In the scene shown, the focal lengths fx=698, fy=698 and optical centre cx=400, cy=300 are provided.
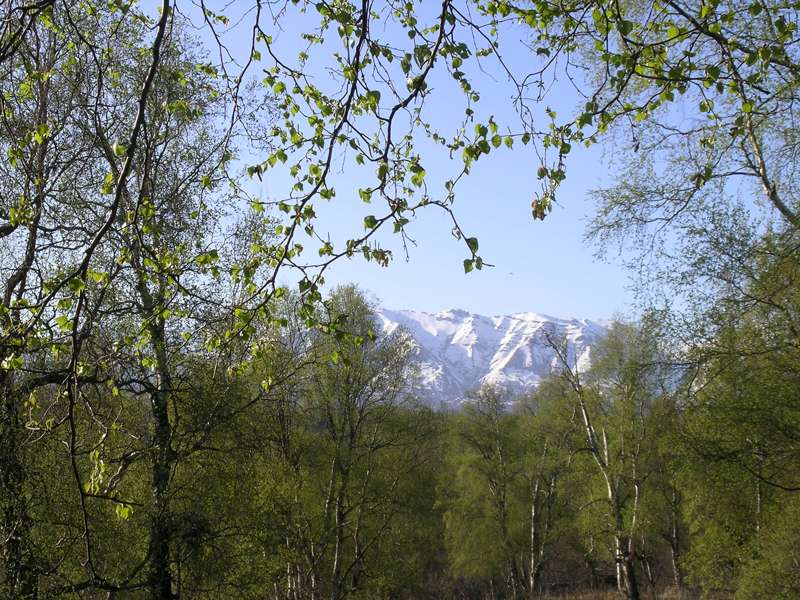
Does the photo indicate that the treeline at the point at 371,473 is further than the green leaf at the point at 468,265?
Yes

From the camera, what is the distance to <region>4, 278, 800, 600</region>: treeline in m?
8.75

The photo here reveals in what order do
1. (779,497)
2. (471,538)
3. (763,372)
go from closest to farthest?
(763,372)
(779,497)
(471,538)

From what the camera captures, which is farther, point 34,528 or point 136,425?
point 136,425

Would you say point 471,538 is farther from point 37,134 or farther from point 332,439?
point 37,134

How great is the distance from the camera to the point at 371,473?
70.7 ft

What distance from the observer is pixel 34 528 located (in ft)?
28.1

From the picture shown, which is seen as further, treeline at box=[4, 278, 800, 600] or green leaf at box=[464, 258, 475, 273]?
treeline at box=[4, 278, 800, 600]

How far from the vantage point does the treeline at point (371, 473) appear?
875 centimetres

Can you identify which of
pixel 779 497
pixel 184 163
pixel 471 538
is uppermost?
pixel 184 163

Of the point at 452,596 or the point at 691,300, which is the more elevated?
the point at 691,300

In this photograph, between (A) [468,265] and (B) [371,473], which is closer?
(A) [468,265]

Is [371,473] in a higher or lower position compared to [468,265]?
lower

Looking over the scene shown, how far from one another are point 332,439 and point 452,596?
66.6ft

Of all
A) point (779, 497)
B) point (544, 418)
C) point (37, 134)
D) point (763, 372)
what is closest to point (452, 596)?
point (544, 418)
